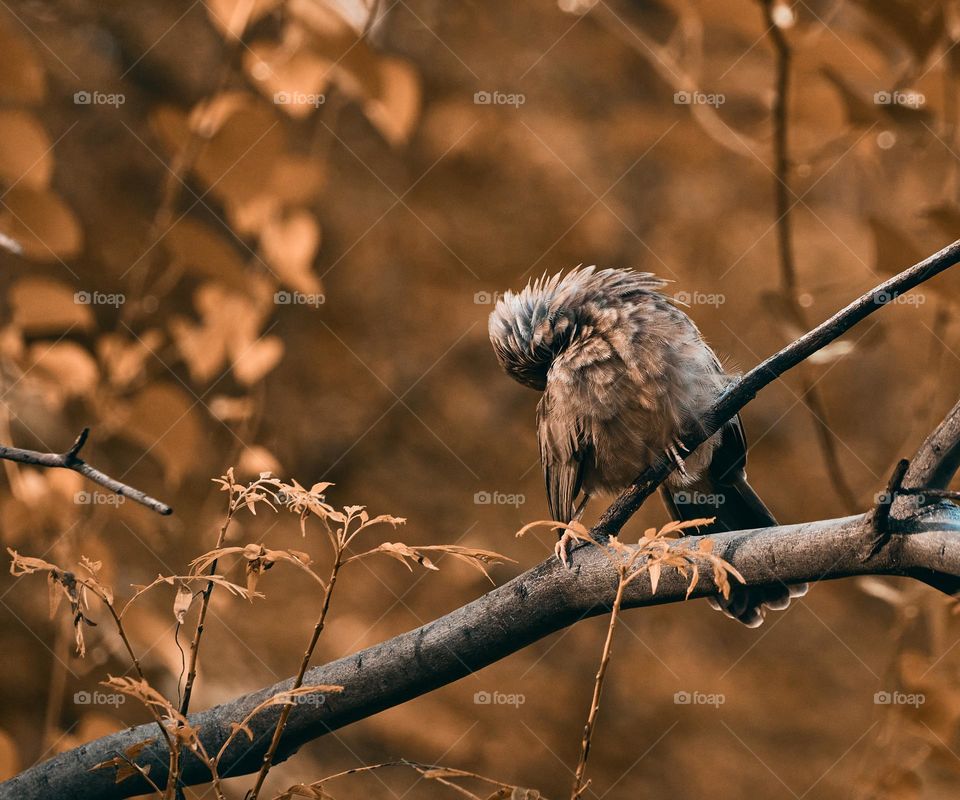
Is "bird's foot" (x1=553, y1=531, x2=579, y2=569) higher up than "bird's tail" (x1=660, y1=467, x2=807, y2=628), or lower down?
lower down

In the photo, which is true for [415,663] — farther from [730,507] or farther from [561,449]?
[730,507]

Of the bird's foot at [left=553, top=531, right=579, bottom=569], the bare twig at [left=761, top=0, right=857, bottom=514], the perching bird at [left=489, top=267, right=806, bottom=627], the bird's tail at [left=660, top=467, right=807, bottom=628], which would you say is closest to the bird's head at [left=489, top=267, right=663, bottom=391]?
the perching bird at [left=489, top=267, right=806, bottom=627]

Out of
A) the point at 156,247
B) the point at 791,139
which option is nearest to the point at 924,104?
the point at 791,139

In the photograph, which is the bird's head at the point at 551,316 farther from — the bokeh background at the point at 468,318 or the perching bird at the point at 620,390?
the bokeh background at the point at 468,318

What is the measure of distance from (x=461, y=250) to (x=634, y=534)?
817 millimetres

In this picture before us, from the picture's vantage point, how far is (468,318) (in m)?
2.19

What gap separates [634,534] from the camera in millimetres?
2096

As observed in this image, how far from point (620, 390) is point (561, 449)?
6.3 inches

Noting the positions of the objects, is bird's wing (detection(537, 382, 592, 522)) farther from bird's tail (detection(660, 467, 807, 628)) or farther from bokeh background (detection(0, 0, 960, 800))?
bokeh background (detection(0, 0, 960, 800))

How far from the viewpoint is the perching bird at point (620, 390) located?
1366 millimetres

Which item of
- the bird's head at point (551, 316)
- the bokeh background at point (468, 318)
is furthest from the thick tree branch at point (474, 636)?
the bokeh background at point (468, 318)

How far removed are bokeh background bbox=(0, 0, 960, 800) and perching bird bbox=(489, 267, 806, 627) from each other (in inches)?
21.2

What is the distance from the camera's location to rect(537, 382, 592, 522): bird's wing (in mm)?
1434

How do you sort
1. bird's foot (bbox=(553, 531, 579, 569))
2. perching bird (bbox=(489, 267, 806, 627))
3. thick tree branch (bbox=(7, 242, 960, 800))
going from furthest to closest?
perching bird (bbox=(489, 267, 806, 627))
bird's foot (bbox=(553, 531, 579, 569))
thick tree branch (bbox=(7, 242, 960, 800))
